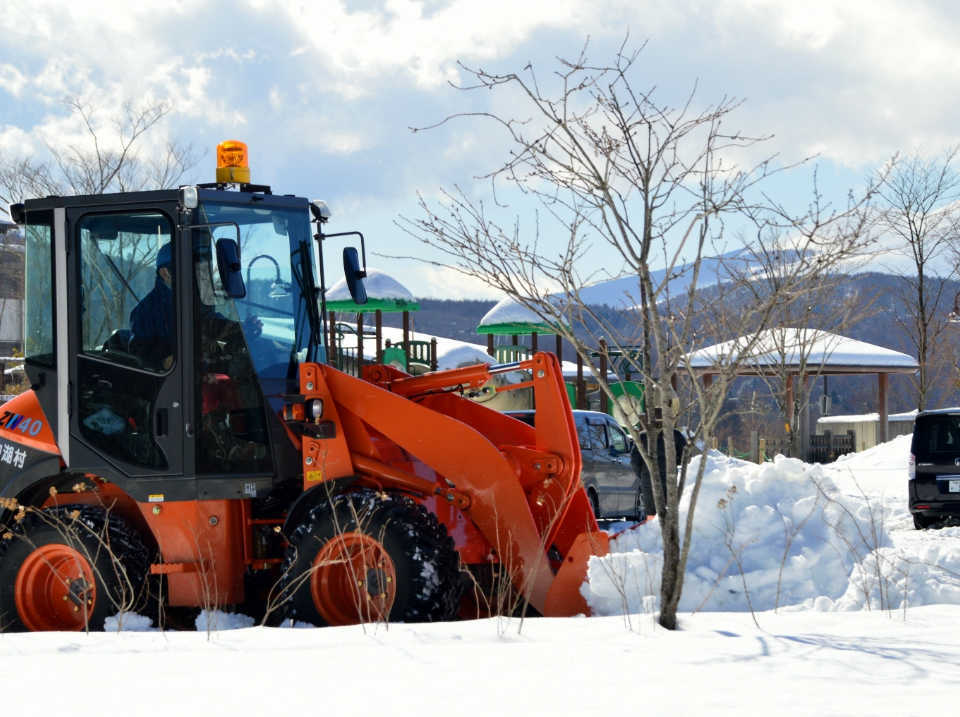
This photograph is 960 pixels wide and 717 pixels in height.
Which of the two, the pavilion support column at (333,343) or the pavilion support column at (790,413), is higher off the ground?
the pavilion support column at (333,343)

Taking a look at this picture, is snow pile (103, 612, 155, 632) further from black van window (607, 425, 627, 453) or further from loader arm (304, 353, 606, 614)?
black van window (607, 425, 627, 453)

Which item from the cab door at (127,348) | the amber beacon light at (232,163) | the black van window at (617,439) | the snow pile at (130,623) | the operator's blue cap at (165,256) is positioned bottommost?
the snow pile at (130,623)

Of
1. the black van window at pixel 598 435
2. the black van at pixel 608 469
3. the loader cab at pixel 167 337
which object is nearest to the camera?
the loader cab at pixel 167 337

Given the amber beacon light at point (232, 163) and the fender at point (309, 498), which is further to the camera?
the amber beacon light at point (232, 163)

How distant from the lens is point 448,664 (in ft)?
17.1

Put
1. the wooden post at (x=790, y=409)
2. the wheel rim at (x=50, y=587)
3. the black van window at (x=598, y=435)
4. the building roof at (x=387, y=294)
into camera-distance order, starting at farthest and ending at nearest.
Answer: the building roof at (x=387, y=294), the wooden post at (x=790, y=409), the black van window at (x=598, y=435), the wheel rim at (x=50, y=587)

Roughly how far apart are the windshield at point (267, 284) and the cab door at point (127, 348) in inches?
9.6

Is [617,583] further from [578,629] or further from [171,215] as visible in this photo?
[171,215]

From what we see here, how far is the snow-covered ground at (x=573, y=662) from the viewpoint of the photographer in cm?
447

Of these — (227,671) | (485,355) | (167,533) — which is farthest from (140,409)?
(485,355)

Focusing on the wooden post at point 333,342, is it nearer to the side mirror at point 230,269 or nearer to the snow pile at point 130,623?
the side mirror at point 230,269

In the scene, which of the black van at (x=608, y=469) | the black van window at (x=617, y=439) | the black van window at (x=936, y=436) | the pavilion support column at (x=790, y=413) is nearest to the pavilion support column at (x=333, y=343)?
the black van at (x=608, y=469)

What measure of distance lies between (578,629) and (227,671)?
197 centimetres

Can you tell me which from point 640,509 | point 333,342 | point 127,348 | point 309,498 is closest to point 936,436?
point 640,509
